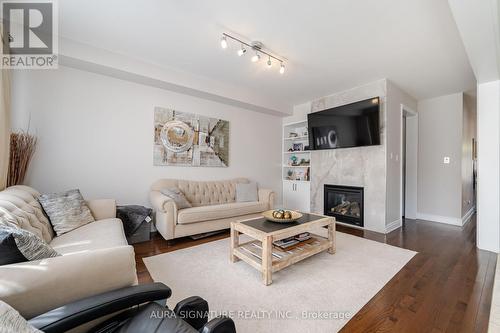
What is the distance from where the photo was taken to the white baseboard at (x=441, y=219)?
3832 millimetres

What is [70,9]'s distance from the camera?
6.64 ft

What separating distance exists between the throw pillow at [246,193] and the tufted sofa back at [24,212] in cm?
252

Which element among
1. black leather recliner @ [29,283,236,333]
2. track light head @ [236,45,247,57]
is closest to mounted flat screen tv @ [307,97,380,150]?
track light head @ [236,45,247,57]

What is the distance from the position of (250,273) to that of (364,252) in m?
1.51

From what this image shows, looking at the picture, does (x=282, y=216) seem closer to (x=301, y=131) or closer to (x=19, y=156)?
(x=19, y=156)

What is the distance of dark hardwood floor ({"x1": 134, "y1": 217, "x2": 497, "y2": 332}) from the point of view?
1428 millimetres

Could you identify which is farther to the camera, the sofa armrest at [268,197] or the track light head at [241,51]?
the sofa armrest at [268,197]

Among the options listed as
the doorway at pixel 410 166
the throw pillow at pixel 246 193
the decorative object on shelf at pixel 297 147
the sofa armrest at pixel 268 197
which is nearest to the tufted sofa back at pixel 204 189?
the throw pillow at pixel 246 193

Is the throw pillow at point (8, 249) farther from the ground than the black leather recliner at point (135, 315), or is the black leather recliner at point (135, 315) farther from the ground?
the throw pillow at point (8, 249)

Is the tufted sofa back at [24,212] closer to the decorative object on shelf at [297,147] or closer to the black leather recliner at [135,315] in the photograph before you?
the black leather recliner at [135,315]

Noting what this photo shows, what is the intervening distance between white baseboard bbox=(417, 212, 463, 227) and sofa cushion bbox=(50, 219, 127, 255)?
5.28m

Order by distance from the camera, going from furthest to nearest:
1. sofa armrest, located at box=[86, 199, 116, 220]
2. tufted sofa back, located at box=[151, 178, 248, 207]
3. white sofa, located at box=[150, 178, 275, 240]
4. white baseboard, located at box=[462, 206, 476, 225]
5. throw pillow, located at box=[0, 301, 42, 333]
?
1. white baseboard, located at box=[462, 206, 476, 225]
2. tufted sofa back, located at box=[151, 178, 248, 207]
3. white sofa, located at box=[150, 178, 275, 240]
4. sofa armrest, located at box=[86, 199, 116, 220]
5. throw pillow, located at box=[0, 301, 42, 333]

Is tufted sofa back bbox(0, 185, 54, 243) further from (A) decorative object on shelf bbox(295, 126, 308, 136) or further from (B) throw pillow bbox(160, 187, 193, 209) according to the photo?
(A) decorative object on shelf bbox(295, 126, 308, 136)

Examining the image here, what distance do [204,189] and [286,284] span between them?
7.22ft
